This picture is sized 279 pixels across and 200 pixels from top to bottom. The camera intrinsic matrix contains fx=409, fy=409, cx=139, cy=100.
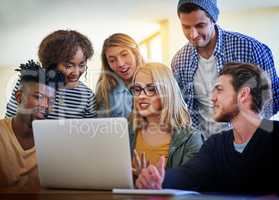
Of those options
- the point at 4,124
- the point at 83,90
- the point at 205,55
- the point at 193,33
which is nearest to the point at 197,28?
the point at 193,33

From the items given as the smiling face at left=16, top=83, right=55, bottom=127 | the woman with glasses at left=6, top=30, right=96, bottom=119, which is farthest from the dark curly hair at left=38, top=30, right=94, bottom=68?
the smiling face at left=16, top=83, right=55, bottom=127

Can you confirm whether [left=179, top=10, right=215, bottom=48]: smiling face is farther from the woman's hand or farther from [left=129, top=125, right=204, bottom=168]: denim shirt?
the woman's hand

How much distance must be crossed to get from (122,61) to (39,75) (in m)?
0.48

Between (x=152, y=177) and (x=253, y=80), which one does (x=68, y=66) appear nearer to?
(x=152, y=177)

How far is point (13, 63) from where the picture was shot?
2.29 metres

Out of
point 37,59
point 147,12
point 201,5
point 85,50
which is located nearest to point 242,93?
point 201,5

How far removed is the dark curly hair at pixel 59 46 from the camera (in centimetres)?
224

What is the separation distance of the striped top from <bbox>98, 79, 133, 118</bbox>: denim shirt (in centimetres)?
8

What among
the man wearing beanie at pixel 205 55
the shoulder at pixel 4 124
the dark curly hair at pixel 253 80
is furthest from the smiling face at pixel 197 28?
the shoulder at pixel 4 124

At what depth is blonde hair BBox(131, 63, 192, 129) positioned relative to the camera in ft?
6.91

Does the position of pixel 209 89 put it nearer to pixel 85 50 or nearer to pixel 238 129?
pixel 238 129

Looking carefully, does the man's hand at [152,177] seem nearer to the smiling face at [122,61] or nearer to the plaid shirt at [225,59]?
the plaid shirt at [225,59]

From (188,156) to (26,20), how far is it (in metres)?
1.17

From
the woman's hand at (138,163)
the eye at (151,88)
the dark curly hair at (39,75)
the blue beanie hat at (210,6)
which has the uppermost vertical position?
the blue beanie hat at (210,6)
